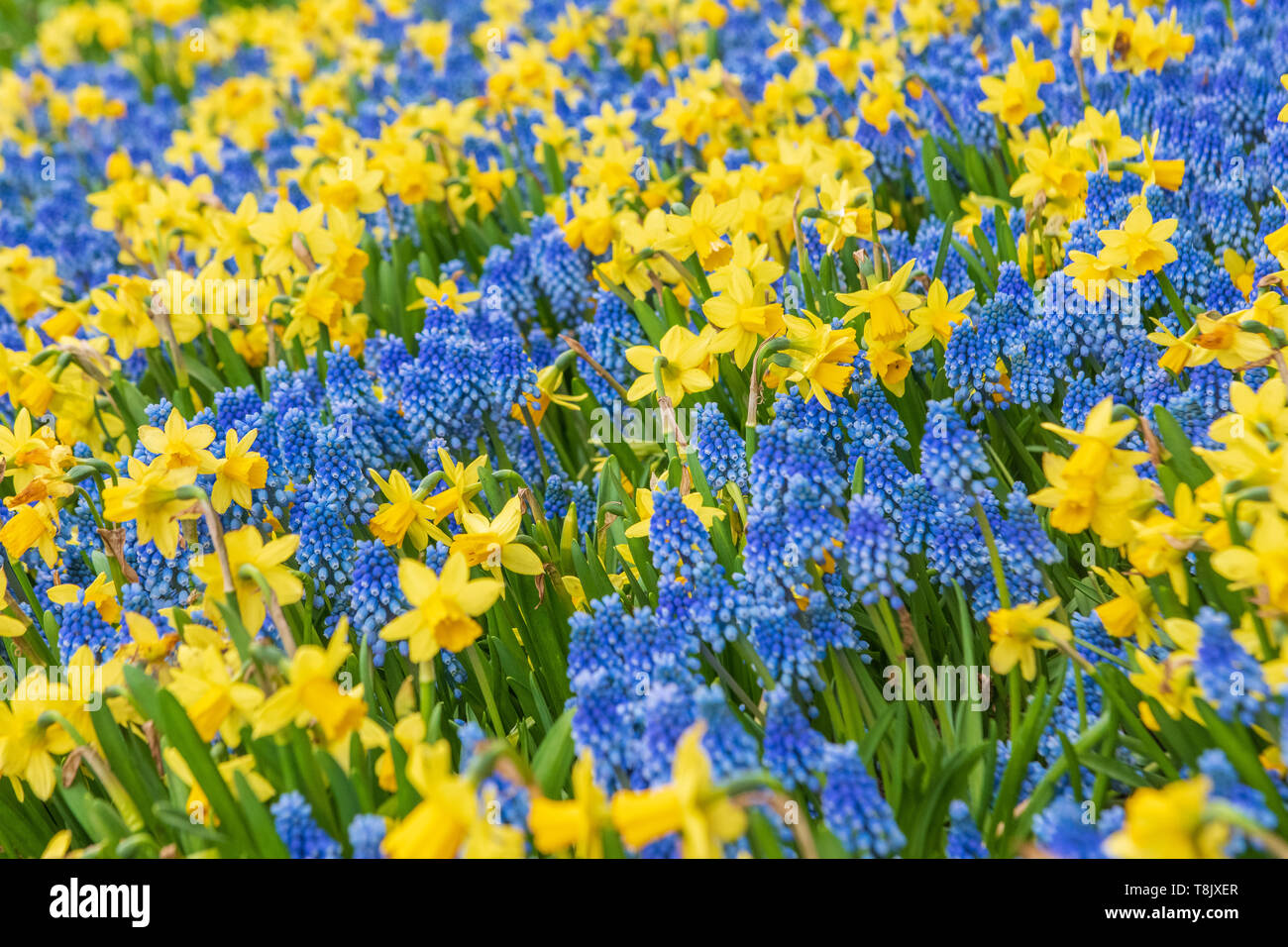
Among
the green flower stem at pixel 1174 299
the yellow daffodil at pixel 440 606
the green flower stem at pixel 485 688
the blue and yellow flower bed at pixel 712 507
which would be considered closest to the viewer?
the blue and yellow flower bed at pixel 712 507

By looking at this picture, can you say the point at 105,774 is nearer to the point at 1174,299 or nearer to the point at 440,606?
the point at 440,606

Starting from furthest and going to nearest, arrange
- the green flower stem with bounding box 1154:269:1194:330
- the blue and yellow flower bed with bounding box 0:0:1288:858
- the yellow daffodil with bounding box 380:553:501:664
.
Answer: the green flower stem with bounding box 1154:269:1194:330 → the yellow daffodil with bounding box 380:553:501:664 → the blue and yellow flower bed with bounding box 0:0:1288:858

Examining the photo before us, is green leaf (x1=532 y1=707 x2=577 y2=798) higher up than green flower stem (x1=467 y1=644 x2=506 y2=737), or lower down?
lower down

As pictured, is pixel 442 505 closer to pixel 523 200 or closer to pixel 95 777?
pixel 95 777

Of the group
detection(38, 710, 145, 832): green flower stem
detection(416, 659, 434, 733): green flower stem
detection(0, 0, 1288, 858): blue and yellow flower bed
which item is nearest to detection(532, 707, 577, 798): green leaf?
detection(0, 0, 1288, 858): blue and yellow flower bed

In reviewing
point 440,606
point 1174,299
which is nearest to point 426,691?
point 440,606

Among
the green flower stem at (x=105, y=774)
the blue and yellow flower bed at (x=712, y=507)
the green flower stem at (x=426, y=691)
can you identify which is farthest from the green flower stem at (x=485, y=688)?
the green flower stem at (x=105, y=774)

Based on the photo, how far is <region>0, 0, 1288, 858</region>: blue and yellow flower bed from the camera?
1.83 m

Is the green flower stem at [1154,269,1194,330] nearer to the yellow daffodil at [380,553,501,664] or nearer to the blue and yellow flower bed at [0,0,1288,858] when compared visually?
the blue and yellow flower bed at [0,0,1288,858]

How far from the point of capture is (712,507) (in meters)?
2.34

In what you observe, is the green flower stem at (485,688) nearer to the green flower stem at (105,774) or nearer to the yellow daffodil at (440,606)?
the yellow daffodil at (440,606)

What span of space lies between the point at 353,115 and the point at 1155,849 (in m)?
6.17

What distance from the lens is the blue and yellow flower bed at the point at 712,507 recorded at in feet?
6.00

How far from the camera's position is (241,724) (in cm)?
196
